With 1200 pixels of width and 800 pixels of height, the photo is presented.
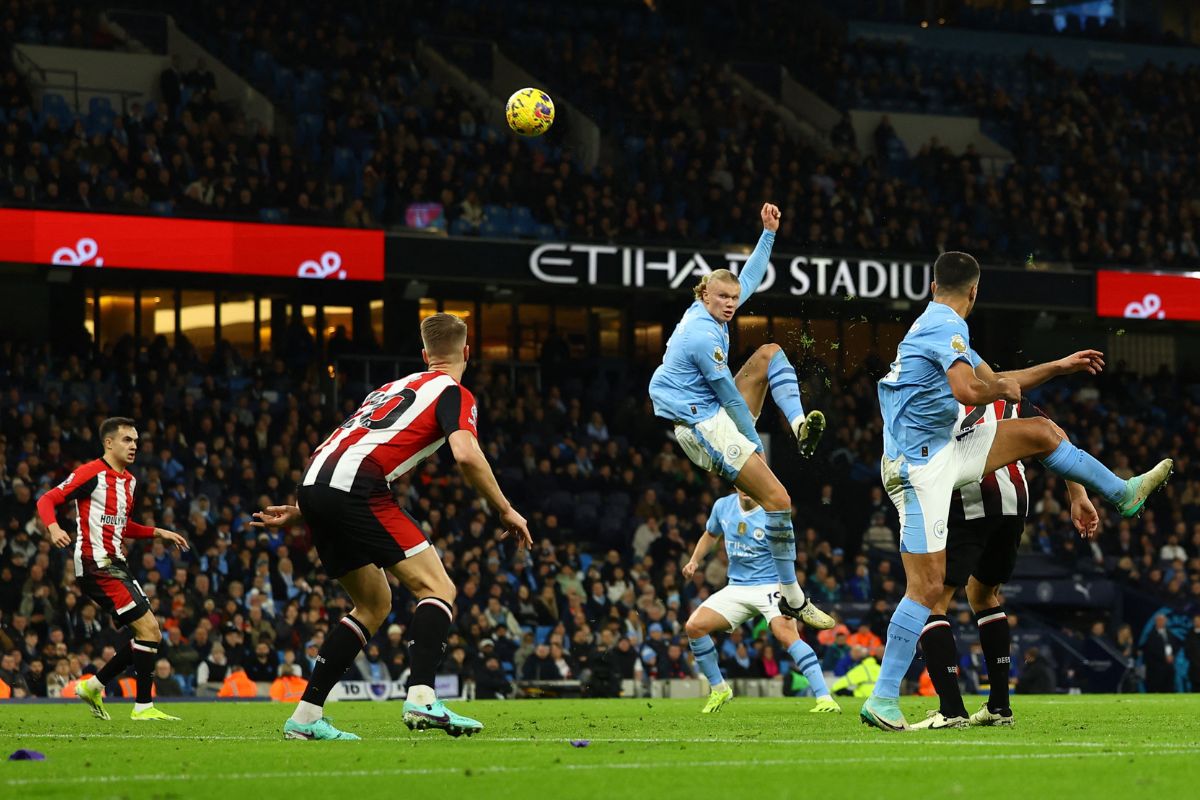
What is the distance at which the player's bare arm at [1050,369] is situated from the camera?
7.81m

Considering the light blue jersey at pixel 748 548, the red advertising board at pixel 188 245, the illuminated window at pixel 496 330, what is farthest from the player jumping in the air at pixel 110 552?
the illuminated window at pixel 496 330

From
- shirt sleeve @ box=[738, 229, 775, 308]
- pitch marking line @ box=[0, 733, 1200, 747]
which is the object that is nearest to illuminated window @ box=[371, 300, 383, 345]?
shirt sleeve @ box=[738, 229, 775, 308]

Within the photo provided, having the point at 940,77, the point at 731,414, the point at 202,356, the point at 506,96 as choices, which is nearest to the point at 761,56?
the point at 940,77

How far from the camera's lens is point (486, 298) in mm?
29328

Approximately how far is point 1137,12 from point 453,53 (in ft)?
65.1

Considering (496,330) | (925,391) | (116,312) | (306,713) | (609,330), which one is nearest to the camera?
(306,713)

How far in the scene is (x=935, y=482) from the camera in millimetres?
7930

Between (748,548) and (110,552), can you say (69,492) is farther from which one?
(748,548)

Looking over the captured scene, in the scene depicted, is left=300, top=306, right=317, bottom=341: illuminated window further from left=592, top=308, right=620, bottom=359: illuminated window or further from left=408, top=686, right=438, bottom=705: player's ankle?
left=408, top=686, right=438, bottom=705: player's ankle

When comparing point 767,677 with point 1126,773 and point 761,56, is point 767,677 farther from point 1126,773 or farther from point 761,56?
point 761,56

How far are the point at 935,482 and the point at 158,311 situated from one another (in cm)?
2163

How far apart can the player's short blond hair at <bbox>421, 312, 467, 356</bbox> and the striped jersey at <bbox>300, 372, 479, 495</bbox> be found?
6.1 inches

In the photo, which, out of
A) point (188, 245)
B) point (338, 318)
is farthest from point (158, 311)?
point (188, 245)

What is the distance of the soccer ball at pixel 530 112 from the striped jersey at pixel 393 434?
9.98m
